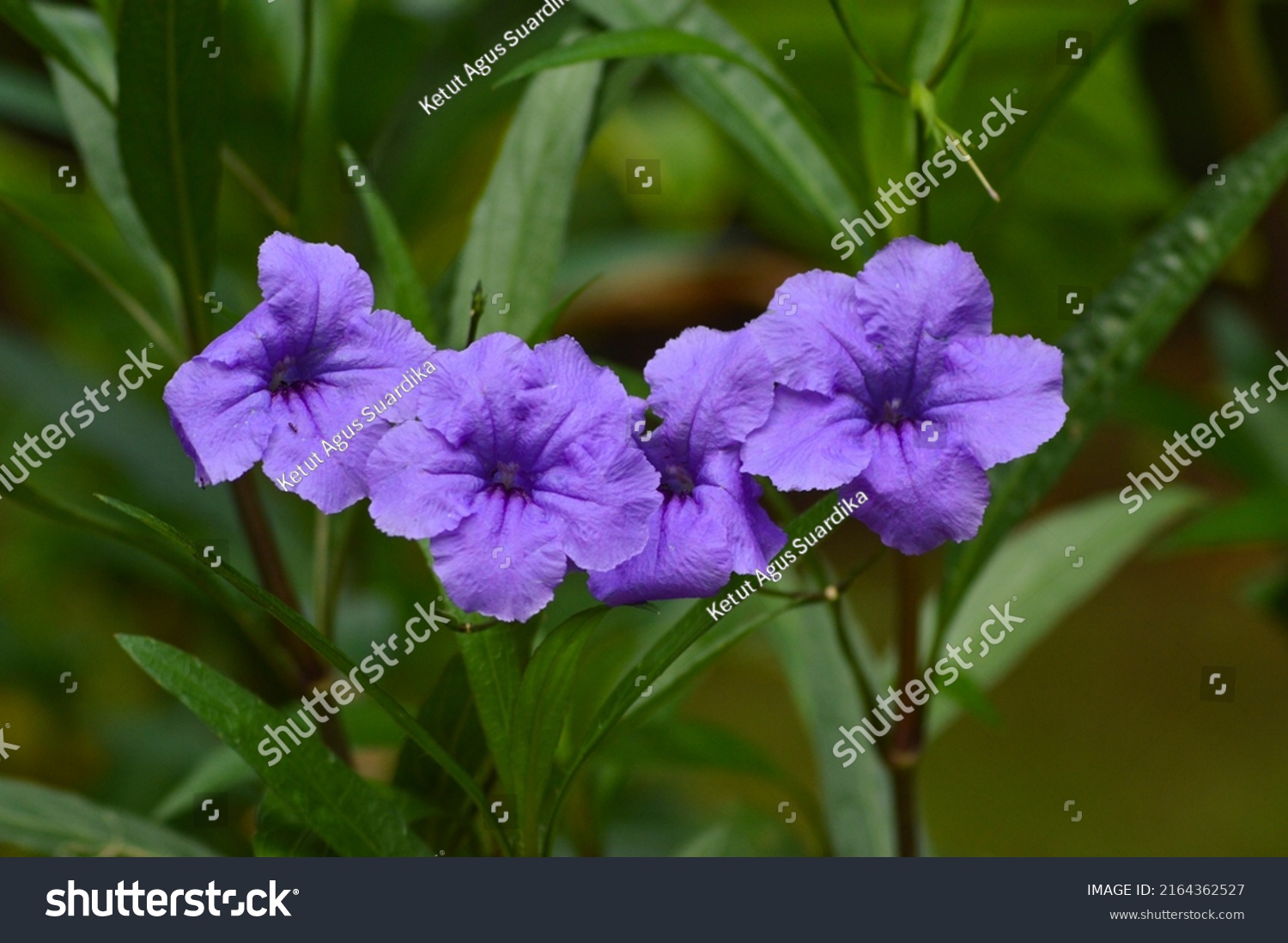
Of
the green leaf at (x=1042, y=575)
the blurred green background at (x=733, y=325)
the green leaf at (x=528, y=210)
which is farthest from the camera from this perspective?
the blurred green background at (x=733, y=325)

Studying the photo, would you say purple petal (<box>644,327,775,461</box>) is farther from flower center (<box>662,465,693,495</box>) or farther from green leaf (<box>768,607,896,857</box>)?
green leaf (<box>768,607,896,857</box>)

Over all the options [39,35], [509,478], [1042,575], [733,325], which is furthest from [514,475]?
[733,325]

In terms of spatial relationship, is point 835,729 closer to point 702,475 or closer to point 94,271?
point 702,475

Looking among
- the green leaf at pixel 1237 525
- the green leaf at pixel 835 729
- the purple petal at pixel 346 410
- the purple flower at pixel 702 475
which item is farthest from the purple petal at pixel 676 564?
the green leaf at pixel 1237 525

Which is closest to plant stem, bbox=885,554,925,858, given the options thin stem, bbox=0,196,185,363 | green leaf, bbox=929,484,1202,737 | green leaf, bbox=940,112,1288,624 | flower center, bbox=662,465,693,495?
green leaf, bbox=940,112,1288,624

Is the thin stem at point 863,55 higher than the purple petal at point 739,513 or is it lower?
higher

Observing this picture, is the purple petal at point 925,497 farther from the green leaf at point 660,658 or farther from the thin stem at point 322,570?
the thin stem at point 322,570

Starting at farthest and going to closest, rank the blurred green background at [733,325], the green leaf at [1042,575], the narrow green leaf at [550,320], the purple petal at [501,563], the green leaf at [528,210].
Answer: the blurred green background at [733,325] < the green leaf at [1042,575] < the green leaf at [528,210] < the narrow green leaf at [550,320] < the purple petal at [501,563]

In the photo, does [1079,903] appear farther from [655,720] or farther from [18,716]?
[18,716]
